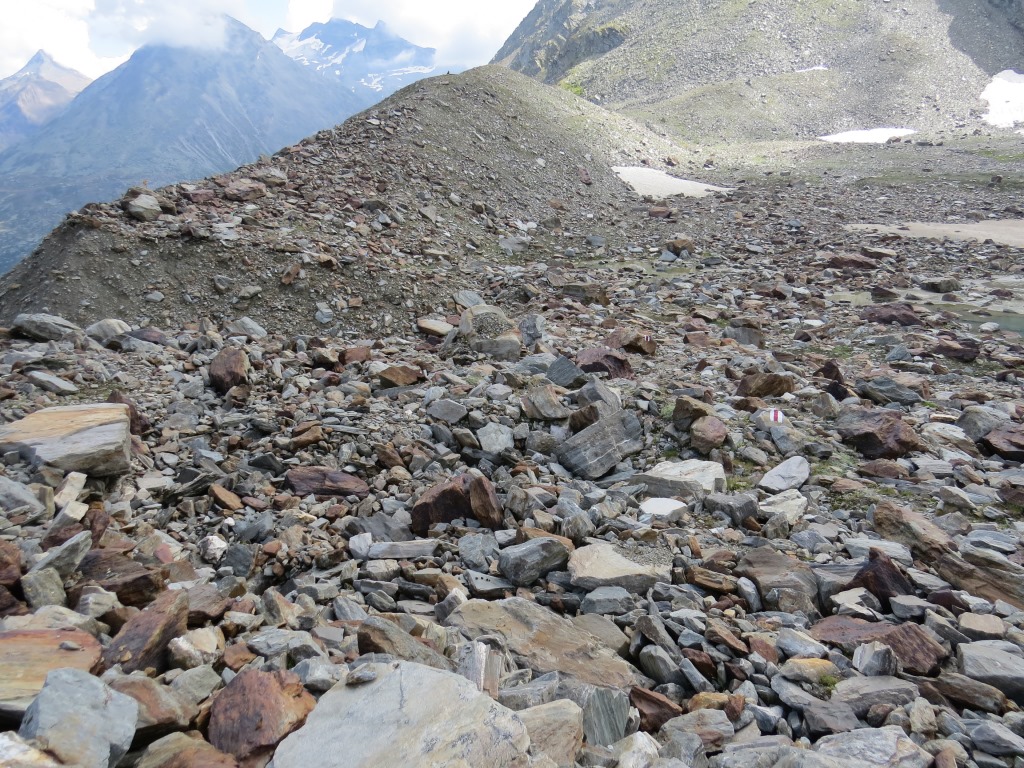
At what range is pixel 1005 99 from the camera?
53781 millimetres

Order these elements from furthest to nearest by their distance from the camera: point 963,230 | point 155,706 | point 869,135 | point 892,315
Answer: point 869,135 → point 963,230 → point 892,315 → point 155,706

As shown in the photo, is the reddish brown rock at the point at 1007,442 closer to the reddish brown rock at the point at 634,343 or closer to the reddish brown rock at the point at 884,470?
the reddish brown rock at the point at 884,470

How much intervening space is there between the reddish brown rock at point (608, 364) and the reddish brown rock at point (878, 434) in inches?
95.0

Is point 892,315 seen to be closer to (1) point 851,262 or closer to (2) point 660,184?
Answer: (1) point 851,262

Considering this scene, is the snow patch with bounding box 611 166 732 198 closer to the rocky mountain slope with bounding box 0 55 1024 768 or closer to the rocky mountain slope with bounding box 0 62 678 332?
the rocky mountain slope with bounding box 0 62 678 332

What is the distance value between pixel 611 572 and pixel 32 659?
2916 millimetres

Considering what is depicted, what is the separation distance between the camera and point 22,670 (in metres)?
2.19

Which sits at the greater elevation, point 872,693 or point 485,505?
point 485,505

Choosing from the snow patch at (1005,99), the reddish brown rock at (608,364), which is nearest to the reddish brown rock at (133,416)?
the reddish brown rock at (608,364)

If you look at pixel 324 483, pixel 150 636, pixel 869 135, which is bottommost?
pixel 324 483

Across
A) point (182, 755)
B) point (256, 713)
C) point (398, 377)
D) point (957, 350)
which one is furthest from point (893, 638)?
point (957, 350)

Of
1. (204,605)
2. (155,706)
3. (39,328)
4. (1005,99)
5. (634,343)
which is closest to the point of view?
(155,706)

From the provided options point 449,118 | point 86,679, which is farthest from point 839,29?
point 86,679

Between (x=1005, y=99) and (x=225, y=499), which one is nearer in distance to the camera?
(x=225, y=499)
